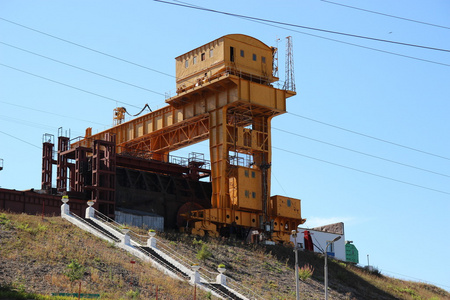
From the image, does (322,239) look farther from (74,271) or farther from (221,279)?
(74,271)

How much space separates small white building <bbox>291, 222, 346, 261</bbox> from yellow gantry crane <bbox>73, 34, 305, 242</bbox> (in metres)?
8.20

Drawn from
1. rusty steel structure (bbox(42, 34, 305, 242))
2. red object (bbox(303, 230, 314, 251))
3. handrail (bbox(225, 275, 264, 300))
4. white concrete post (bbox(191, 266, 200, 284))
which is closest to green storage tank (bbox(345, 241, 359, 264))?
red object (bbox(303, 230, 314, 251))

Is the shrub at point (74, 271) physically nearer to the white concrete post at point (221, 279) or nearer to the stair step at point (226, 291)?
the stair step at point (226, 291)

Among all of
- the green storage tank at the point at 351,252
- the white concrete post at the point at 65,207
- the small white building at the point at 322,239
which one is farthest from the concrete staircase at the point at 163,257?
the green storage tank at the point at 351,252

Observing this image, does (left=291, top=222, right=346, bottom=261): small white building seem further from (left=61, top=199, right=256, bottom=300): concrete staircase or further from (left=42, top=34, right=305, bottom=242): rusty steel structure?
(left=61, top=199, right=256, bottom=300): concrete staircase

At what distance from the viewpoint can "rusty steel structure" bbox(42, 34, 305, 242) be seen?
57.9 meters

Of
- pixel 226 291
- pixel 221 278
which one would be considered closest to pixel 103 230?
pixel 221 278

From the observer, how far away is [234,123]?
60.2 meters

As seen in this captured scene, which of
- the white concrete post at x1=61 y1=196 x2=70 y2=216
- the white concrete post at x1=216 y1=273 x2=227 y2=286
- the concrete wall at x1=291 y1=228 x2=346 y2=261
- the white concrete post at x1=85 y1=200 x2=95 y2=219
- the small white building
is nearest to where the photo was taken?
the white concrete post at x1=216 y1=273 x2=227 y2=286

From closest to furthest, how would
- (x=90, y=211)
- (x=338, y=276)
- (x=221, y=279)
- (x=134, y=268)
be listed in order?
1. (x=134, y=268)
2. (x=221, y=279)
3. (x=90, y=211)
4. (x=338, y=276)

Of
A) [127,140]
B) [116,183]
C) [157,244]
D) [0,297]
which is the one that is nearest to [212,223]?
[116,183]

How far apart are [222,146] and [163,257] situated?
1728 centimetres

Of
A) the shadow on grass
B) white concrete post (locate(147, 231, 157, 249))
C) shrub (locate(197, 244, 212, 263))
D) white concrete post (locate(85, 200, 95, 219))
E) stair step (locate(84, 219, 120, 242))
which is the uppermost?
white concrete post (locate(85, 200, 95, 219))

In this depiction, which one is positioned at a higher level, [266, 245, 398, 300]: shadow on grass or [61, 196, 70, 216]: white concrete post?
[61, 196, 70, 216]: white concrete post
